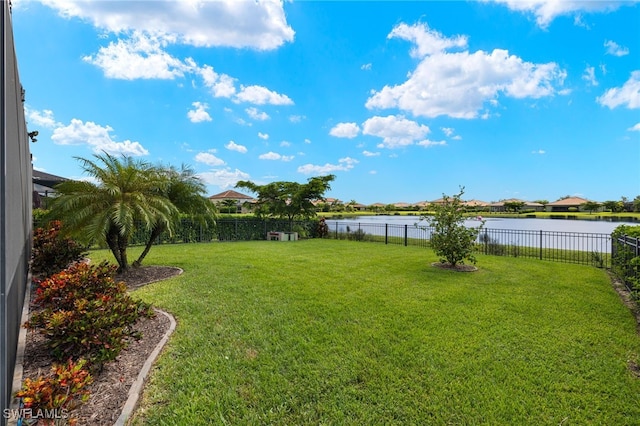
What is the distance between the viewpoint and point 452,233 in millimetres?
7555

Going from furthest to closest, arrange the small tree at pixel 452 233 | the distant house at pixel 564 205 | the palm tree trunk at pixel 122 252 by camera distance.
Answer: the distant house at pixel 564 205 < the small tree at pixel 452 233 < the palm tree trunk at pixel 122 252

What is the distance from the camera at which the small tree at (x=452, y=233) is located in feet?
24.3

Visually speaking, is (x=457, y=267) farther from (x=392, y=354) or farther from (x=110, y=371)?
(x=110, y=371)

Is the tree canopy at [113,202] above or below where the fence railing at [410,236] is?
above

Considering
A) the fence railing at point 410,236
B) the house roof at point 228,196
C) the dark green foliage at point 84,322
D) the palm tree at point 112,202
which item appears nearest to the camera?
the dark green foliage at point 84,322

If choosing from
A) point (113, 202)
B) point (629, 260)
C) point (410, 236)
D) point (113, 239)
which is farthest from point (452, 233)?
point (113, 239)

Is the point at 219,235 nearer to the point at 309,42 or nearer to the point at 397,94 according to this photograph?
the point at 309,42

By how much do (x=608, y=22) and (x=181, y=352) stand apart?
13.4m

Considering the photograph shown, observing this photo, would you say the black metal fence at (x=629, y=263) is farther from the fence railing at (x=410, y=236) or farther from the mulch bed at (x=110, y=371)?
the mulch bed at (x=110, y=371)

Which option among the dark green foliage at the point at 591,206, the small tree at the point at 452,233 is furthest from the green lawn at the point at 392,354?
the dark green foliage at the point at 591,206

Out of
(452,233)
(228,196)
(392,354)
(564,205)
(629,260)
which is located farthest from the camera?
(564,205)

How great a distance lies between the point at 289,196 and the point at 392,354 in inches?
516

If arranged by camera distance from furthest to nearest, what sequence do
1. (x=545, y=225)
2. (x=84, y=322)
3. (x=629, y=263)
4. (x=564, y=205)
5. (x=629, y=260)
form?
(x=564, y=205)
(x=545, y=225)
(x=629, y=260)
(x=629, y=263)
(x=84, y=322)

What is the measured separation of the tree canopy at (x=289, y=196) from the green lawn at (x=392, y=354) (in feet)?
31.8
